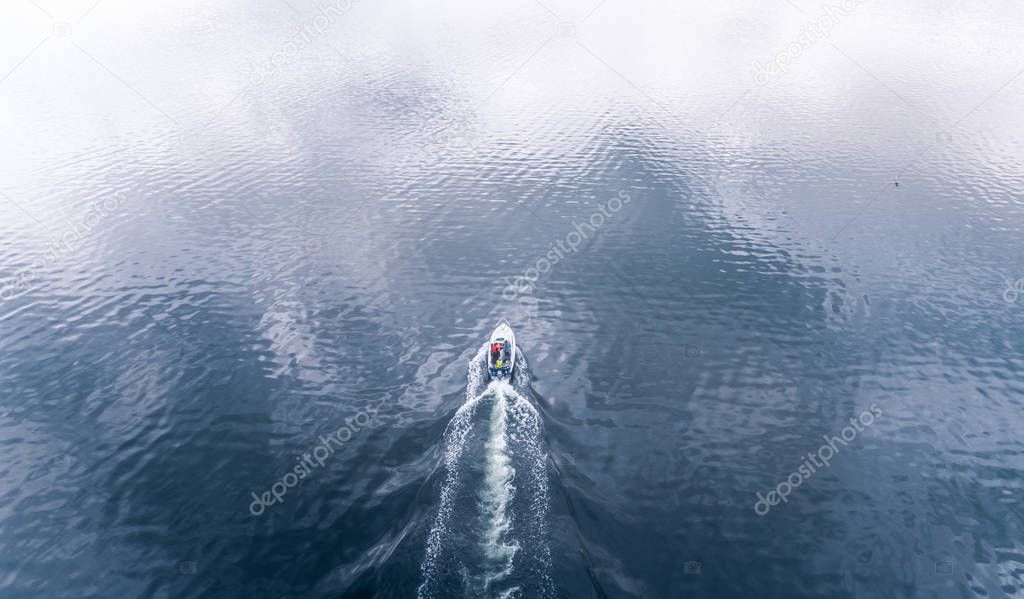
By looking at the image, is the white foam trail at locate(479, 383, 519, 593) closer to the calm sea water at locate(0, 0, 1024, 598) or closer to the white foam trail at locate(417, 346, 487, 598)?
the calm sea water at locate(0, 0, 1024, 598)

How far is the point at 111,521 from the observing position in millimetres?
47375

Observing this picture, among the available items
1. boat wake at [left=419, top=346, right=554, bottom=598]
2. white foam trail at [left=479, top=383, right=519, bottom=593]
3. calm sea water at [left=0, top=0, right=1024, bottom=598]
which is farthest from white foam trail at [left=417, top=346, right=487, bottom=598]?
white foam trail at [left=479, top=383, right=519, bottom=593]

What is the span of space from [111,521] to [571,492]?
36876 mm

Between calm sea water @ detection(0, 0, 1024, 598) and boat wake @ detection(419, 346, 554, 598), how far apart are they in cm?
26

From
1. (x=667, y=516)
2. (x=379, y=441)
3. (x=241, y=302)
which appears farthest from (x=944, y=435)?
(x=241, y=302)

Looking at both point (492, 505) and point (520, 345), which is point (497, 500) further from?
point (520, 345)

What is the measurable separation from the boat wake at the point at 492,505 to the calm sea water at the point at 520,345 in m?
0.26

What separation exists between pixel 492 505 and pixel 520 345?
24.7 meters

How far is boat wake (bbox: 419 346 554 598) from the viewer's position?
133 feet

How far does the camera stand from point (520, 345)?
68.0m

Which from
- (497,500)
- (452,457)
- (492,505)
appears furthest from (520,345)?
(492,505)

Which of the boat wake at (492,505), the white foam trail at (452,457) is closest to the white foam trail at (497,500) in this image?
the boat wake at (492,505)

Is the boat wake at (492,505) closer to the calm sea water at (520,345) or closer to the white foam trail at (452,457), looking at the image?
the white foam trail at (452,457)

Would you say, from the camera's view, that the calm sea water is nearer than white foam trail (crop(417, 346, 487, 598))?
No
